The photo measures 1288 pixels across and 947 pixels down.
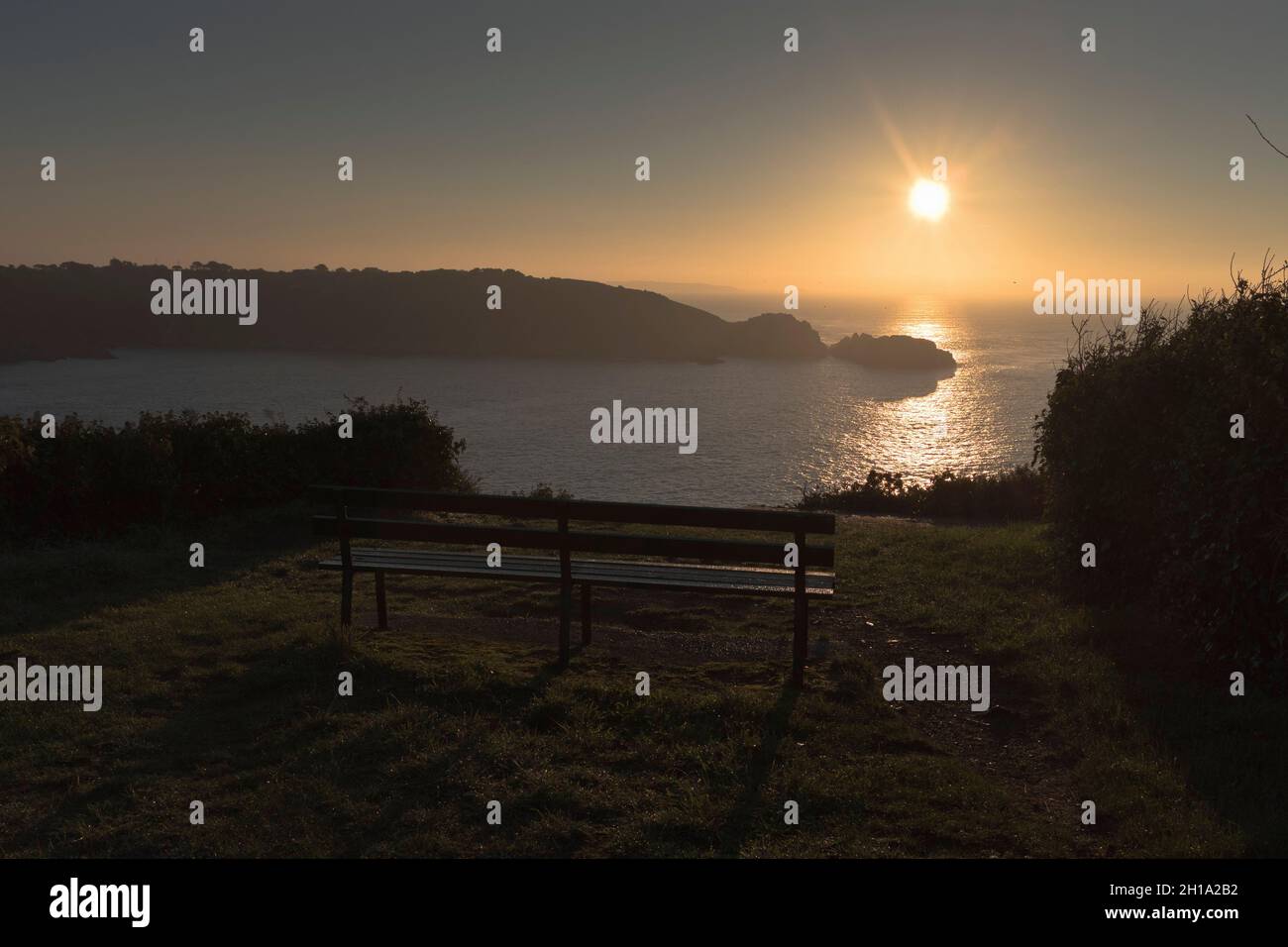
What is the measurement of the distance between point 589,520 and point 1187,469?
4835mm

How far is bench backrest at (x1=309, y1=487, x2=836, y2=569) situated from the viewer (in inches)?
245

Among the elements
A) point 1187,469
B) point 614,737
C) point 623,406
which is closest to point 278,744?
point 614,737

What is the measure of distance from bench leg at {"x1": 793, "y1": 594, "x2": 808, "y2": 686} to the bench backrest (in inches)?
13.7

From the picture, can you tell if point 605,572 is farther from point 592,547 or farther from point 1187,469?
point 1187,469

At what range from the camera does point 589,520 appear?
629cm

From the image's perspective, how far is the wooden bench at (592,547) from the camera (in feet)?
20.6

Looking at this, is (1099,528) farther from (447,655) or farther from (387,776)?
(387,776)

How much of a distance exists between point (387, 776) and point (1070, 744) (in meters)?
4.20

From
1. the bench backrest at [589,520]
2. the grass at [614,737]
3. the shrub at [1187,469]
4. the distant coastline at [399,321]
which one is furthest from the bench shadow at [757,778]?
the distant coastline at [399,321]

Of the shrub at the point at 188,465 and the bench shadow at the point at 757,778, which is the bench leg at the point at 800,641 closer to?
the bench shadow at the point at 757,778

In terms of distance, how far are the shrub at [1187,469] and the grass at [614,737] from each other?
62cm

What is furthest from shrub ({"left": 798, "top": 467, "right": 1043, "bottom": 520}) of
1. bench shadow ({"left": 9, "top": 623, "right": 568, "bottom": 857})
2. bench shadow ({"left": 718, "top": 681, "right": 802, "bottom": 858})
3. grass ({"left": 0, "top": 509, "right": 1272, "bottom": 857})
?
bench shadow ({"left": 9, "top": 623, "right": 568, "bottom": 857})

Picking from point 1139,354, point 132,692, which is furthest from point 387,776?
point 1139,354
